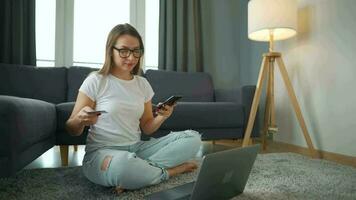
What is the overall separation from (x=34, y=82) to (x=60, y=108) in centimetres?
70

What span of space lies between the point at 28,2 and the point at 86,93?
5.92ft

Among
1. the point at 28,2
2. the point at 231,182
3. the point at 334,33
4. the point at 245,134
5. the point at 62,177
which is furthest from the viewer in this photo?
the point at 28,2

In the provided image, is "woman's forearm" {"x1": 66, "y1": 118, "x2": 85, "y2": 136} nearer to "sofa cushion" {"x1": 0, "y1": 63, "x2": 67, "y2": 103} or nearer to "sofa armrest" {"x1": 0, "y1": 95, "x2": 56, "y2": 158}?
"sofa armrest" {"x1": 0, "y1": 95, "x2": 56, "y2": 158}

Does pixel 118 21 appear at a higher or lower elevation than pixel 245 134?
higher

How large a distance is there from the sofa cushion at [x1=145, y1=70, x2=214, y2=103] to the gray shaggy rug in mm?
1128

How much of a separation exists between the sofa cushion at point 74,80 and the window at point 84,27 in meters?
0.51

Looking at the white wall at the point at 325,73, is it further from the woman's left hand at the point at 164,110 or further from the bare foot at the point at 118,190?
the bare foot at the point at 118,190

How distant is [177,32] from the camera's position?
2.87 m

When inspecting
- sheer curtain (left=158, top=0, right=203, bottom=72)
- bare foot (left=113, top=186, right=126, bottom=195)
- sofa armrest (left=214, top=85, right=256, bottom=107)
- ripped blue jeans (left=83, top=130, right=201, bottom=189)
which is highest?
sheer curtain (left=158, top=0, right=203, bottom=72)

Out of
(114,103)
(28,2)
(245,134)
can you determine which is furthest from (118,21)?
(114,103)

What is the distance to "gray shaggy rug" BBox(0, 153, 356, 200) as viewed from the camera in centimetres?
108

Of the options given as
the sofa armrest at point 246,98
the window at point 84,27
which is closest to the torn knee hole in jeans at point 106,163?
the sofa armrest at point 246,98

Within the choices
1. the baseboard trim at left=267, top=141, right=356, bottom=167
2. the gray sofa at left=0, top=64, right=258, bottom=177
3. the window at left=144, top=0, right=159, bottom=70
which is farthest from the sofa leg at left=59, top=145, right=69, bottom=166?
the baseboard trim at left=267, top=141, right=356, bottom=167

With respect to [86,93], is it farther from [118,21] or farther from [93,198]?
[118,21]
